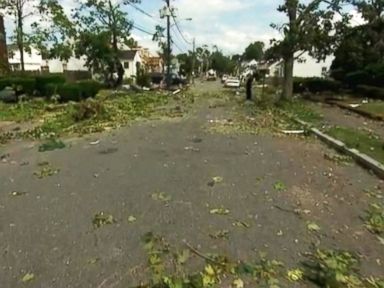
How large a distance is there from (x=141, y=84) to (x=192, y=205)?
4236 centimetres

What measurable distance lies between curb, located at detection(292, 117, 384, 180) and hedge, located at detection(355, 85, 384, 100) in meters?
14.2

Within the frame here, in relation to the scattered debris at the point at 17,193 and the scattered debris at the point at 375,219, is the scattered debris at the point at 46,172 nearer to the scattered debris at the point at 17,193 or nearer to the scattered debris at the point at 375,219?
the scattered debris at the point at 17,193

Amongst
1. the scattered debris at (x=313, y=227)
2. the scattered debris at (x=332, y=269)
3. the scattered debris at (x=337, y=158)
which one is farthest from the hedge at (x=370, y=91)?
the scattered debris at (x=332, y=269)

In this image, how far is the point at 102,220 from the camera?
5379 millimetres

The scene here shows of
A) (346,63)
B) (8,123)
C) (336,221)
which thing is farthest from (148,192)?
(346,63)

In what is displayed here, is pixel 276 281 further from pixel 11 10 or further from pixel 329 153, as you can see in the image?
pixel 11 10

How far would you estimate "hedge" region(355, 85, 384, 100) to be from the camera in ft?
82.5

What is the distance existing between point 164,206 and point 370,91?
23.8 meters

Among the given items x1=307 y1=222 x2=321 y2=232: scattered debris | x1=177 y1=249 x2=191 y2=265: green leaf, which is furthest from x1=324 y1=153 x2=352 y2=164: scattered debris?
x1=177 y1=249 x2=191 y2=265: green leaf

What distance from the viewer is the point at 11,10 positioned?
3275cm

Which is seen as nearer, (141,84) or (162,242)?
(162,242)

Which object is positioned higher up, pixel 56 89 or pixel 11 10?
pixel 11 10

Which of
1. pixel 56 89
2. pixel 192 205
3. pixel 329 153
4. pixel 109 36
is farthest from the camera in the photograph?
pixel 109 36

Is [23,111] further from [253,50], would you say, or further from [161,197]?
[253,50]
